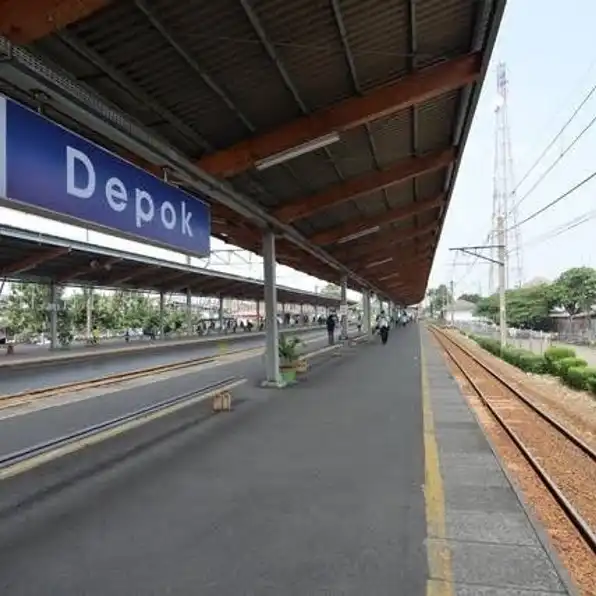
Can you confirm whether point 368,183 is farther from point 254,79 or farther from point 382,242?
point 382,242

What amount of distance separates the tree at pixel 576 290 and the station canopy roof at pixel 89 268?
1501 inches

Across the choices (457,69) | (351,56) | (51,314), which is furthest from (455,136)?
(51,314)

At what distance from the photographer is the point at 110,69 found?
6.42 metres

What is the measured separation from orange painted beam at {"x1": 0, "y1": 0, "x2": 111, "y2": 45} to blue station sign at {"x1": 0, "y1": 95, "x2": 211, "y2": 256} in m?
0.53

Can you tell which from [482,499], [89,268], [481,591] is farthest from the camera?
[89,268]

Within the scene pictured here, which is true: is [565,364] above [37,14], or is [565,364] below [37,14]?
below

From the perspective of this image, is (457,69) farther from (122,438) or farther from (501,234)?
(501,234)

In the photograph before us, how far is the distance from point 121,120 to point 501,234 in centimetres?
2482

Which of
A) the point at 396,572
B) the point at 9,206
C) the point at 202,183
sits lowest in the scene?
the point at 396,572

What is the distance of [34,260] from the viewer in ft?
85.7

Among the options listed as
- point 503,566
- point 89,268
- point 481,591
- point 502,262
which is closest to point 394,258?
Answer: point 502,262

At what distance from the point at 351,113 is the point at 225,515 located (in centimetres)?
579

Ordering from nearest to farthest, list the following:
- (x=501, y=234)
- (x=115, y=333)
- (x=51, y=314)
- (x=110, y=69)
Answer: (x=110, y=69) < (x=501, y=234) < (x=51, y=314) < (x=115, y=333)

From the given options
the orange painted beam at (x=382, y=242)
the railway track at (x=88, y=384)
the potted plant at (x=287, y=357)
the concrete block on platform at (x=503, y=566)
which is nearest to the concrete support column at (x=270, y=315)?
the potted plant at (x=287, y=357)
